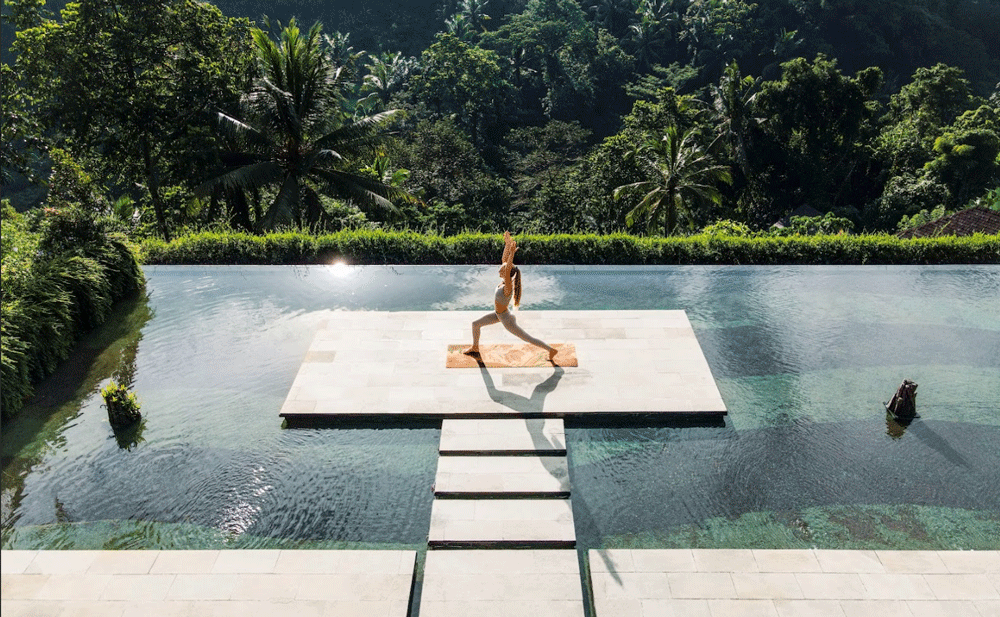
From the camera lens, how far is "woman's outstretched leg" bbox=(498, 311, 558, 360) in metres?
11.2

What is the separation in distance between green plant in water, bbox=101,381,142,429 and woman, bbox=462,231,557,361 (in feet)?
17.7
